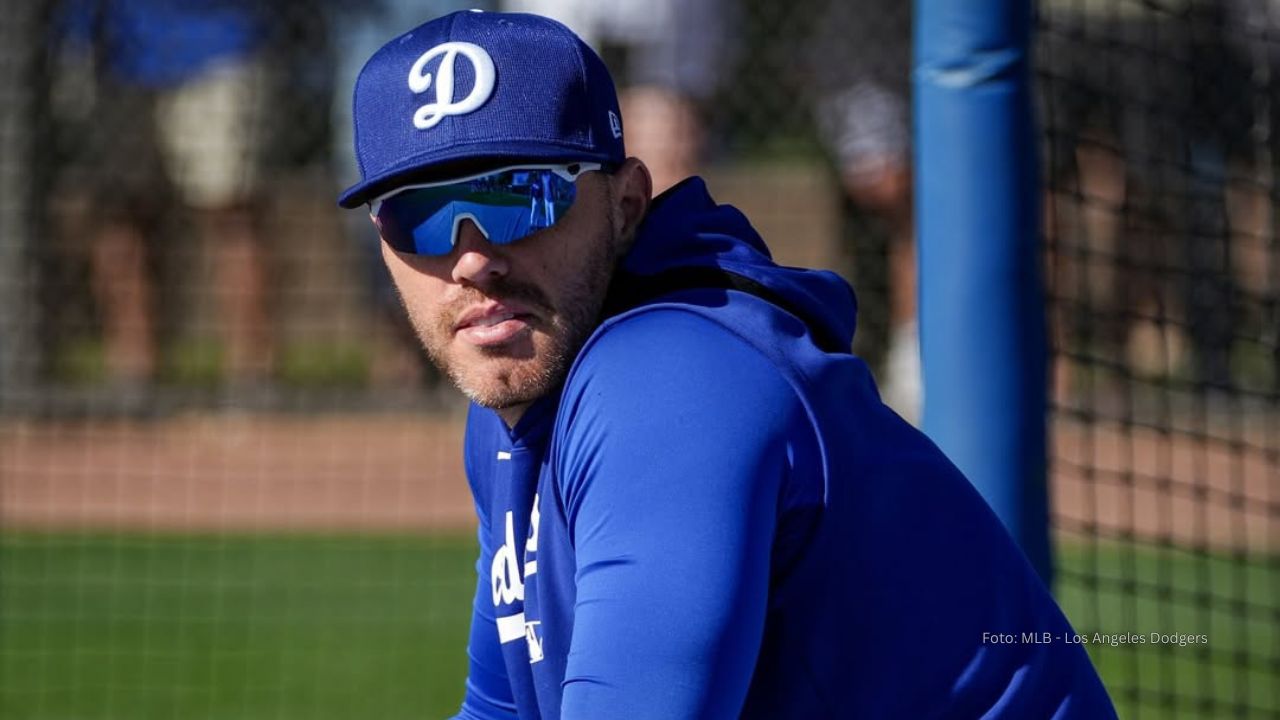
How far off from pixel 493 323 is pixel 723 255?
0.95 feet

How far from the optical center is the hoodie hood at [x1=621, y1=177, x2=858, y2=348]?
193 centimetres

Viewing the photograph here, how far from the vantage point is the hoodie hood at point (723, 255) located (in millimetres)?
1928

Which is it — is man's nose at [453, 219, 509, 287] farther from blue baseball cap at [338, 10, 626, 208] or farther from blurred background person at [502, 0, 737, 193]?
blurred background person at [502, 0, 737, 193]

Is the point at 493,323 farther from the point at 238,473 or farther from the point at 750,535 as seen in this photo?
the point at 238,473

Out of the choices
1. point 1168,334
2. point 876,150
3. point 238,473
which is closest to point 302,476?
point 238,473

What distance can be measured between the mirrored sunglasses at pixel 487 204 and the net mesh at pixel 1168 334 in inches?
62.2

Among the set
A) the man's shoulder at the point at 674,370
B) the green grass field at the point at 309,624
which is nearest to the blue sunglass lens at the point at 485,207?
the man's shoulder at the point at 674,370

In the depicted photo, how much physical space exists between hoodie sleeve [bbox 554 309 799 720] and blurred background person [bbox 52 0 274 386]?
720cm

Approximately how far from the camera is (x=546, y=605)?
6.47 feet

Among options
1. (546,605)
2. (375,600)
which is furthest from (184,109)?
(546,605)

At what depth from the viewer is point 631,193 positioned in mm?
2115

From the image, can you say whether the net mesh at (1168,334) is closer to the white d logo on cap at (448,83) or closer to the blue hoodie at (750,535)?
the blue hoodie at (750,535)

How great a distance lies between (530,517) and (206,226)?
7986mm

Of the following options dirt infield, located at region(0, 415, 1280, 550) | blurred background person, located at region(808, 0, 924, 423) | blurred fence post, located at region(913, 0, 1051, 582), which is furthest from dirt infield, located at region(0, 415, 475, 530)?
blurred fence post, located at region(913, 0, 1051, 582)
